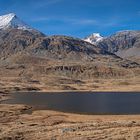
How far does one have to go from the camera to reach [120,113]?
334 feet

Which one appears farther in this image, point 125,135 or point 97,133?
point 97,133

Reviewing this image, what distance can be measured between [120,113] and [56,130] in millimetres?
49730

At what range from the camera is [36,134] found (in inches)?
2023

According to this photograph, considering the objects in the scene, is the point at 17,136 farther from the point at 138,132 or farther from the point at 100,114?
the point at 100,114

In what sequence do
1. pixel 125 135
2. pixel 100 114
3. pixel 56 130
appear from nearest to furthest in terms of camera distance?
pixel 125 135 → pixel 56 130 → pixel 100 114

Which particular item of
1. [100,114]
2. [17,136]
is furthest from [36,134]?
[100,114]

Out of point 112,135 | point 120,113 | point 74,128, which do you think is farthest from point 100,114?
point 112,135

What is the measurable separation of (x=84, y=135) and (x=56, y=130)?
20.8 ft

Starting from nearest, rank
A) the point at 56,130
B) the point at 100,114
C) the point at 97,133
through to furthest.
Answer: the point at 97,133 → the point at 56,130 → the point at 100,114

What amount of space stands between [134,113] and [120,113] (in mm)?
3834

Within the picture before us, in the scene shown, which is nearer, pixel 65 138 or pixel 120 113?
pixel 65 138

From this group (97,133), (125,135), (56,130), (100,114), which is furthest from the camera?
(100,114)

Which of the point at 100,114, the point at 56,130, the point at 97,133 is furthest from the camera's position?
the point at 100,114

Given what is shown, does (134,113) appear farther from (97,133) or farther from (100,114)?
(97,133)
